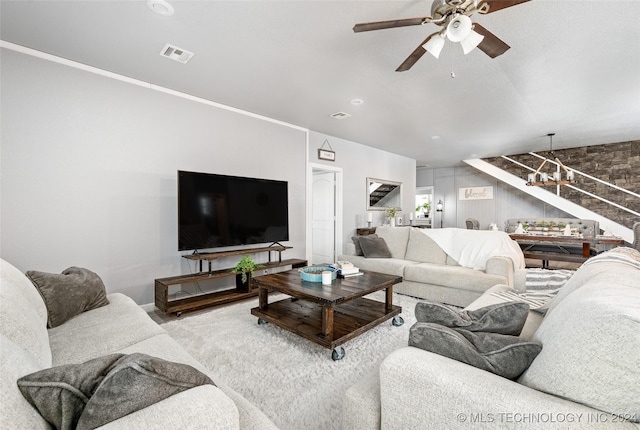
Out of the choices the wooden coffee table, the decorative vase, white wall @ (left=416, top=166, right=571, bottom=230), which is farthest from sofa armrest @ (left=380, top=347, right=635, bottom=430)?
white wall @ (left=416, top=166, right=571, bottom=230)

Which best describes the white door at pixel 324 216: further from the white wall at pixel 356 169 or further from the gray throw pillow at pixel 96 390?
the gray throw pillow at pixel 96 390

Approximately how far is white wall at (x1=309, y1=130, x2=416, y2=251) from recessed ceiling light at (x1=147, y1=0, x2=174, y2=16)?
3168 mm

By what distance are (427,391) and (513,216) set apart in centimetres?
880

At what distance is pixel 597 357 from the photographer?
0.79 meters

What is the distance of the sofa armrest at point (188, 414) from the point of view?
716 mm

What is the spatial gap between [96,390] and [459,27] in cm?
232

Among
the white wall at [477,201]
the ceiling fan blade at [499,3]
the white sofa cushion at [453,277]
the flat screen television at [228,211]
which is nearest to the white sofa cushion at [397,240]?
the white sofa cushion at [453,277]

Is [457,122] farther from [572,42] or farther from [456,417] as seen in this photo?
[456,417]

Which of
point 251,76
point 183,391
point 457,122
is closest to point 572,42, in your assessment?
point 457,122

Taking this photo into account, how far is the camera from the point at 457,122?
187 inches

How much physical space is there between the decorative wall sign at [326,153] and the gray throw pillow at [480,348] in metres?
4.40

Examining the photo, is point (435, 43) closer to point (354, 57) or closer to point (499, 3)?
point (499, 3)

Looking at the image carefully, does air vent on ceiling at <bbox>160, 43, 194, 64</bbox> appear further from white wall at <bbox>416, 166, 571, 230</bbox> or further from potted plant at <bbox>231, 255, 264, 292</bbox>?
white wall at <bbox>416, 166, 571, 230</bbox>

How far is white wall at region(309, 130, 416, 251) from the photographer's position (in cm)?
559
